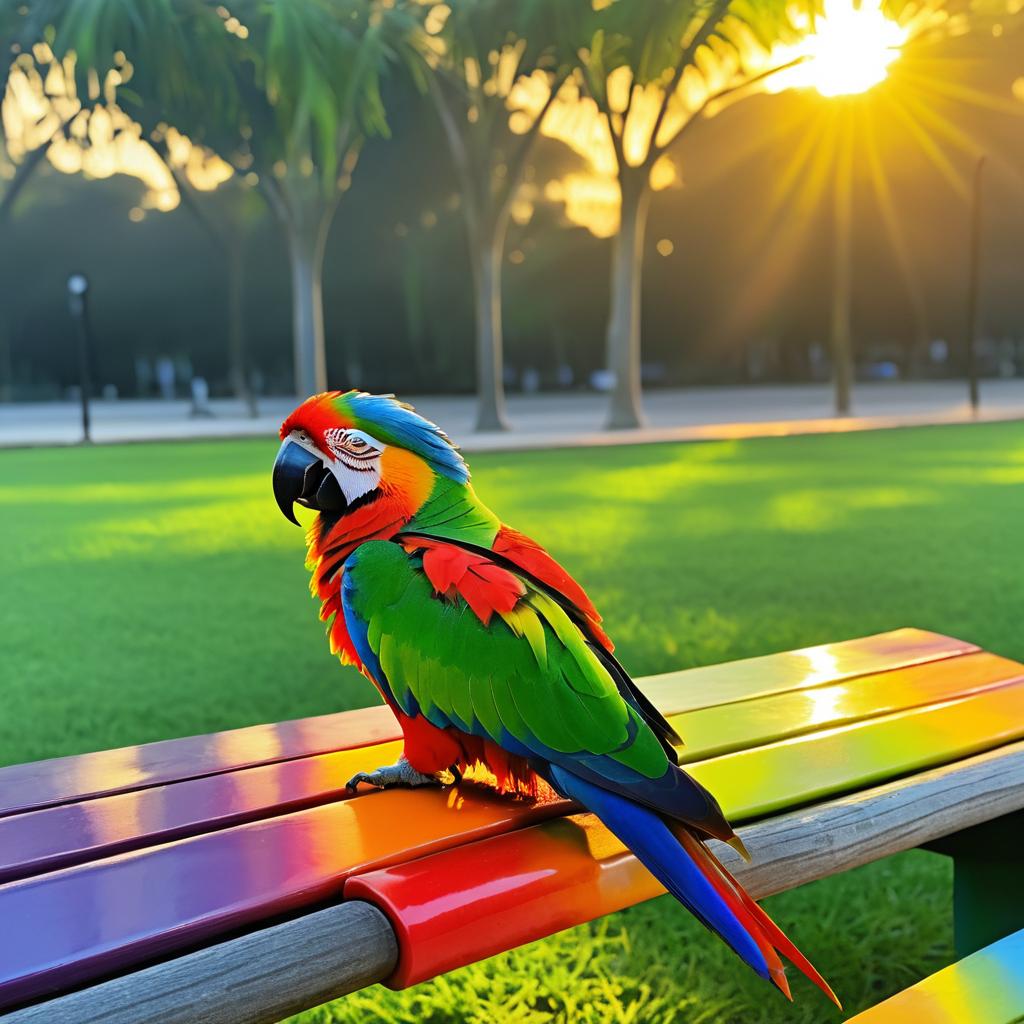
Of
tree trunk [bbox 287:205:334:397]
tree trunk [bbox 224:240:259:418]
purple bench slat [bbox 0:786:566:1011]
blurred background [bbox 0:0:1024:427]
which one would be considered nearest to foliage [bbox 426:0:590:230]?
tree trunk [bbox 287:205:334:397]

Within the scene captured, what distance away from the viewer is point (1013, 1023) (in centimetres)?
107

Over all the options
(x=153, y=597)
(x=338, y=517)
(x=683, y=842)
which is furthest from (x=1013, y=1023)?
(x=153, y=597)

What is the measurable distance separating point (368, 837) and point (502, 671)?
0.23 metres

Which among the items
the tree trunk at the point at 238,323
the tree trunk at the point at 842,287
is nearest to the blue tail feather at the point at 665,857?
the tree trunk at the point at 842,287

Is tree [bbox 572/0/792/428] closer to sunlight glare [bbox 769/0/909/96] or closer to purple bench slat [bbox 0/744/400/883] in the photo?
sunlight glare [bbox 769/0/909/96]

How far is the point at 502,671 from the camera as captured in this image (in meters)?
1.09

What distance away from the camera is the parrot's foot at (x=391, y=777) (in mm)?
1237

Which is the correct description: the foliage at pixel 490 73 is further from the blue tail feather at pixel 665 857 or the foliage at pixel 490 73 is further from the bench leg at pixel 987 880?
the blue tail feather at pixel 665 857

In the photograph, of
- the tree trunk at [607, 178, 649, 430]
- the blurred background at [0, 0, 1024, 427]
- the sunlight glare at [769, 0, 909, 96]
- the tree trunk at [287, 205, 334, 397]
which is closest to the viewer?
the sunlight glare at [769, 0, 909, 96]

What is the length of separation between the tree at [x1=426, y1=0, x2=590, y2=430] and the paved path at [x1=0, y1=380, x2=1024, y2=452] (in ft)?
7.47

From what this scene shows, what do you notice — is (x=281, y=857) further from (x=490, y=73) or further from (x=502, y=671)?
(x=490, y=73)

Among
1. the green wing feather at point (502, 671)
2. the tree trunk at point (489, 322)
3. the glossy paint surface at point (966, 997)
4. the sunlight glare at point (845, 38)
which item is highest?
the sunlight glare at point (845, 38)

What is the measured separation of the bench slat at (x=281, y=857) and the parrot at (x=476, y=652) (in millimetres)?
77

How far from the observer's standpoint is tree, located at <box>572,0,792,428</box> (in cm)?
1054
